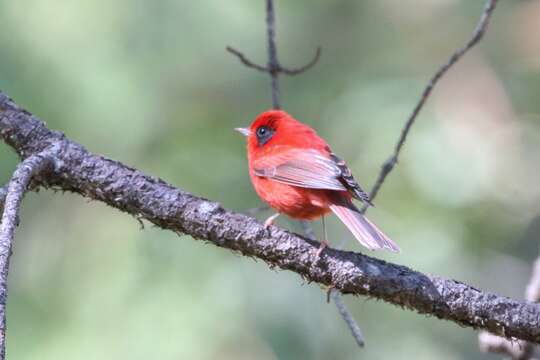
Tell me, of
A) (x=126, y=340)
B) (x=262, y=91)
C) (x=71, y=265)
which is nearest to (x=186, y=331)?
Result: (x=126, y=340)

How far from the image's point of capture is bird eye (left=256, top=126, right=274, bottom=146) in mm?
5127

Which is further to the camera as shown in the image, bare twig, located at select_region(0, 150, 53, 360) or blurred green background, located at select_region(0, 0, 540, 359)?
blurred green background, located at select_region(0, 0, 540, 359)

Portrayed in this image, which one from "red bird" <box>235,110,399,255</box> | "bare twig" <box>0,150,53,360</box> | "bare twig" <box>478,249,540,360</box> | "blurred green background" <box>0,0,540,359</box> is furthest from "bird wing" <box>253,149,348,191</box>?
"bare twig" <box>0,150,53,360</box>

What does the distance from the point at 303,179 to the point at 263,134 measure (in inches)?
36.4

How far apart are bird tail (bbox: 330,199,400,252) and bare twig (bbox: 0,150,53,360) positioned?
154 centimetres

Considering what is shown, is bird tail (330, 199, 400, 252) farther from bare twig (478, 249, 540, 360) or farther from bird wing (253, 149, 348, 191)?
bare twig (478, 249, 540, 360)

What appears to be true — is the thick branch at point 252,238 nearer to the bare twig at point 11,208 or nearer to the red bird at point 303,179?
the bare twig at point 11,208

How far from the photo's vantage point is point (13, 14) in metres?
6.02

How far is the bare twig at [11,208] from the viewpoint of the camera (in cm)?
247

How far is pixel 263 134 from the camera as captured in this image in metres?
5.16

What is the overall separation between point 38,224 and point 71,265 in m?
0.78

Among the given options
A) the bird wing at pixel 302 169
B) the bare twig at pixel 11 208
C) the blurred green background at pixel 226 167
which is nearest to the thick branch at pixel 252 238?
the bare twig at pixel 11 208

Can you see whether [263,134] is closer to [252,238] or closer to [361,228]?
[361,228]

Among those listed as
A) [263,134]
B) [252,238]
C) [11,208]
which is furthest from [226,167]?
[11,208]
